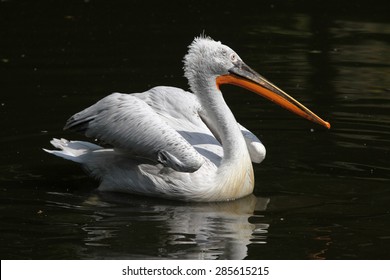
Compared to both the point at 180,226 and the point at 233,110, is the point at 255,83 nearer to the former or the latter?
the point at 180,226

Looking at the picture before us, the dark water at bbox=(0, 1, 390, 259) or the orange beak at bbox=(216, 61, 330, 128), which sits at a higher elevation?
the orange beak at bbox=(216, 61, 330, 128)

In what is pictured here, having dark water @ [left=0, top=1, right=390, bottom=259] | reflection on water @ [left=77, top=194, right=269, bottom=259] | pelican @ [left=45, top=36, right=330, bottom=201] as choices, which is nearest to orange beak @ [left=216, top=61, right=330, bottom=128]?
Result: pelican @ [left=45, top=36, right=330, bottom=201]

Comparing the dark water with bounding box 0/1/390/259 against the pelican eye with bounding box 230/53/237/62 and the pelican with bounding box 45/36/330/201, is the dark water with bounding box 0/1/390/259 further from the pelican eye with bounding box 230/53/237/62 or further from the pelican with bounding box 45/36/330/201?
the pelican eye with bounding box 230/53/237/62

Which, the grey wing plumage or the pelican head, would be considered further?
the pelican head

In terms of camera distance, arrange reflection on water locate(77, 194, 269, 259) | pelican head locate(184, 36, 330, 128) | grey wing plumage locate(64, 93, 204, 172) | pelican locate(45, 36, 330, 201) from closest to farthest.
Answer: reflection on water locate(77, 194, 269, 259) → grey wing plumage locate(64, 93, 204, 172) → pelican locate(45, 36, 330, 201) → pelican head locate(184, 36, 330, 128)

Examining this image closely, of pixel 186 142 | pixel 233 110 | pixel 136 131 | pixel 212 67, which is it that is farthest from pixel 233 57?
pixel 233 110

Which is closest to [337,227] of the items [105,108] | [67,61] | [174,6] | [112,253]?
[112,253]

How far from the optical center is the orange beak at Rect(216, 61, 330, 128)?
6430mm

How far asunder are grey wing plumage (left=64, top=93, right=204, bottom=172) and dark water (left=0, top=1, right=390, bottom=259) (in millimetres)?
324

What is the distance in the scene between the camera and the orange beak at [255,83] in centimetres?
643

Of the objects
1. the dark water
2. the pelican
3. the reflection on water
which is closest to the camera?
the reflection on water

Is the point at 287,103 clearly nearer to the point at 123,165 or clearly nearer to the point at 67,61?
the point at 123,165

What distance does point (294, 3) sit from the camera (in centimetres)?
1263

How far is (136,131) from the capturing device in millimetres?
6281
